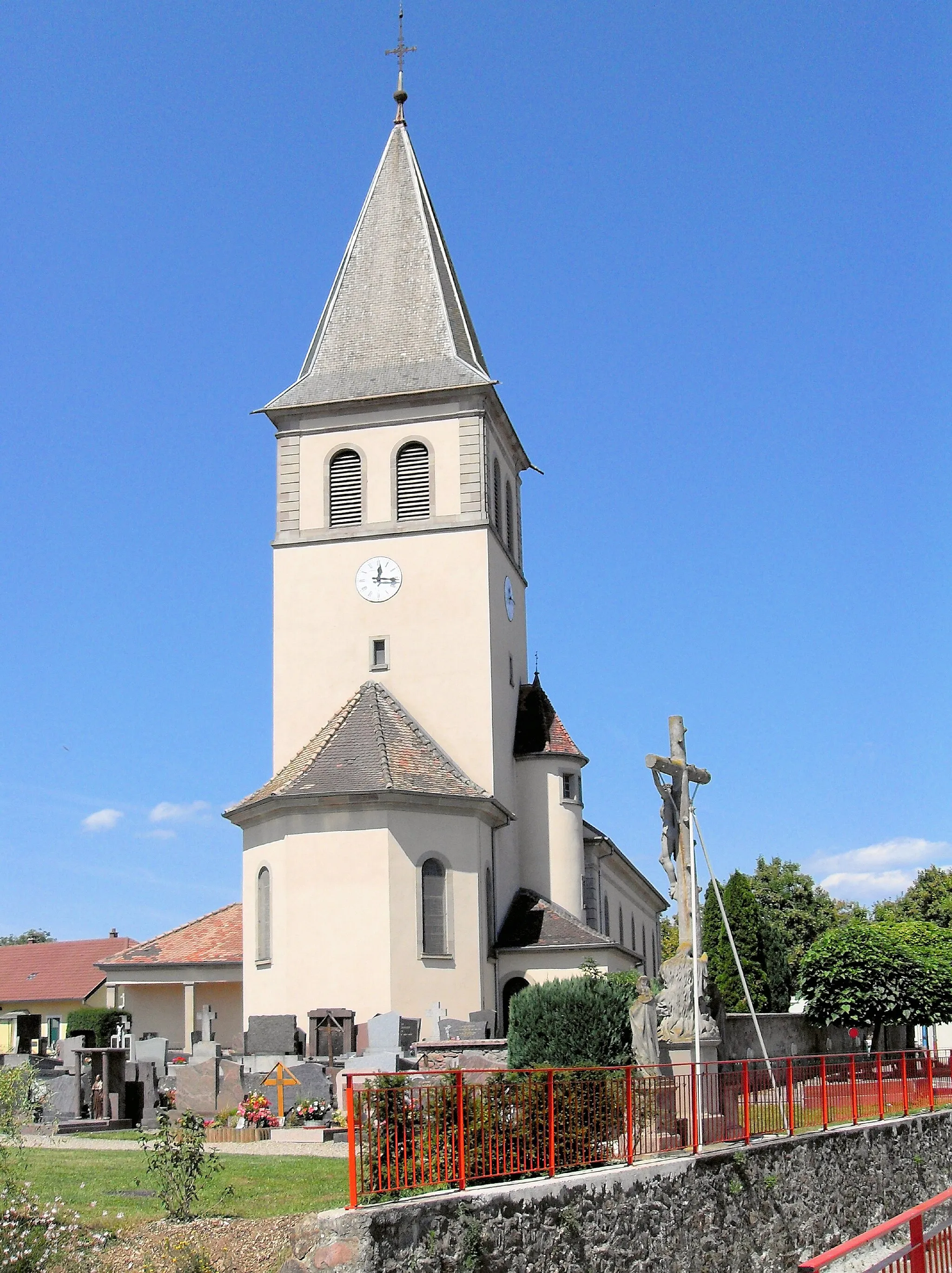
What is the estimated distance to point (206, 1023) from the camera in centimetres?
2989

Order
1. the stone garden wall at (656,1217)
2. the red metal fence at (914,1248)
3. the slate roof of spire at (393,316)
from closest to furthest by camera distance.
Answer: the red metal fence at (914,1248)
the stone garden wall at (656,1217)
the slate roof of spire at (393,316)

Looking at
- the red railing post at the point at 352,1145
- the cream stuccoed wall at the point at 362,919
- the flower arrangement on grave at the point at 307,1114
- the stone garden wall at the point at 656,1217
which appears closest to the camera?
the red railing post at the point at 352,1145

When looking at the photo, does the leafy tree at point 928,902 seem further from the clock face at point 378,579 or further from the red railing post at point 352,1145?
the red railing post at point 352,1145

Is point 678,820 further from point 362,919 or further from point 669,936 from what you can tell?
point 669,936

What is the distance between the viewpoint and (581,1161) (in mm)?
12992

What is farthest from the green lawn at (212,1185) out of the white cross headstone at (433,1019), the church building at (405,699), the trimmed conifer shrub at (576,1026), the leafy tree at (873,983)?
the leafy tree at (873,983)

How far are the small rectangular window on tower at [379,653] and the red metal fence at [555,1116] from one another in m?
18.9

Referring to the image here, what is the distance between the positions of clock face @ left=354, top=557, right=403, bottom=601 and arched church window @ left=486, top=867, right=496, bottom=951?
760 cm

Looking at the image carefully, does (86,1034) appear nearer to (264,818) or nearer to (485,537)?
(264,818)

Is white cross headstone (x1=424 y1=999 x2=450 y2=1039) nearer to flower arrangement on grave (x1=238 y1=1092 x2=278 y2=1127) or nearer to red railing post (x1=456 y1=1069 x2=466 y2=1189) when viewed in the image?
flower arrangement on grave (x1=238 y1=1092 x2=278 y2=1127)

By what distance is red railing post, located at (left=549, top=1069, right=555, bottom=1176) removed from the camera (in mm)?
12430

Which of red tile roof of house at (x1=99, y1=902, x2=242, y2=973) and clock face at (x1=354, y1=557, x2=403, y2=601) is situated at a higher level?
clock face at (x1=354, y1=557, x2=403, y2=601)

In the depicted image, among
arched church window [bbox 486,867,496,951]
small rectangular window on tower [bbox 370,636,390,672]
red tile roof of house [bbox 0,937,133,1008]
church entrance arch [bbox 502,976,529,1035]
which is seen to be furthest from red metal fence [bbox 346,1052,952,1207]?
red tile roof of house [bbox 0,937,133,1008]

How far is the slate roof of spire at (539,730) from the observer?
37344mm
